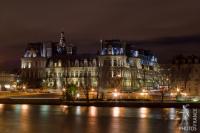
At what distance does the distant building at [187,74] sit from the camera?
87375 mm

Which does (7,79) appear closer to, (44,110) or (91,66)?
(91,66)

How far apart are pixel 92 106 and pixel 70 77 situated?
74994 mm

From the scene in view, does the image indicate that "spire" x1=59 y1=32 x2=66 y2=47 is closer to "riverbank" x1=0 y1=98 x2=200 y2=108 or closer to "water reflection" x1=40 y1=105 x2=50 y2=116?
"riverbank" x1=0 y1=98 x2=200 y2=108

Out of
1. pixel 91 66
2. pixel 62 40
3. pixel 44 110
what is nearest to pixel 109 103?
pixel 44 110

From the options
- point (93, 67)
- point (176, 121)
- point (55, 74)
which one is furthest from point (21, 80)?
point (176, 121)

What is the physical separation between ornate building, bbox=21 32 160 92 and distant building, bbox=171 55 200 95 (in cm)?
1310

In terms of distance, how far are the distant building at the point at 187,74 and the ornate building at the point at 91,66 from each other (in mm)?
13105

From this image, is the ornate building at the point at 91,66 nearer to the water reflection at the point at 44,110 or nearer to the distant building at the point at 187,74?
the distant building at the point at 187,74

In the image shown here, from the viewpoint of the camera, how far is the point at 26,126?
1328 inches

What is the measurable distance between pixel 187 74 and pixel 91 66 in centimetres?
3799

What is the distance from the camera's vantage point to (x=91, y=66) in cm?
13125

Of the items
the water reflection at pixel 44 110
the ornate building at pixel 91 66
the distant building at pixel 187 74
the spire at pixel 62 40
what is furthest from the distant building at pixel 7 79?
the water reflection at pixel 44 110

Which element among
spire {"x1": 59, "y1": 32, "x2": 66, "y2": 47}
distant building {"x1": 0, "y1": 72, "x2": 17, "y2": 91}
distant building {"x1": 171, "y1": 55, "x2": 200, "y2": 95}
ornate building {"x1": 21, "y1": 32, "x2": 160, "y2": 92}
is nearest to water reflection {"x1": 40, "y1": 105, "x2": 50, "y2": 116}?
distant building {"x1": 171, "y1": 55, "x2": 200, "y2": 95}

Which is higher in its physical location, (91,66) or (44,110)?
(91,66)
